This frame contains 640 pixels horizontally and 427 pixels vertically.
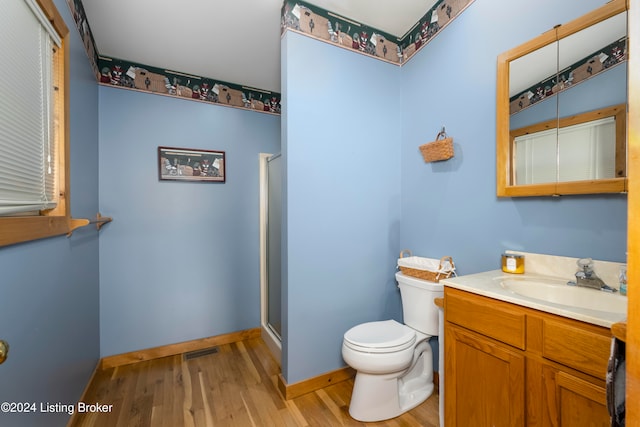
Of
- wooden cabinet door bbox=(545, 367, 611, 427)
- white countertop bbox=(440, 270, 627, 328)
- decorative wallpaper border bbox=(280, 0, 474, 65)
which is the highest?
decorative wallpaper border bbox=(280, 0, 474, 65)

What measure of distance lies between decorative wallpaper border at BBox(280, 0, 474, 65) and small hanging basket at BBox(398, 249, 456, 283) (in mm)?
1603

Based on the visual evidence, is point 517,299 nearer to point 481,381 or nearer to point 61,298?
point 481,381

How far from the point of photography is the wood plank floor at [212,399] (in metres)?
1.57

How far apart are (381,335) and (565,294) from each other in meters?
0.94

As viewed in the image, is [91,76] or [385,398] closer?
[385,398]

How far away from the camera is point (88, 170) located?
6.02 feet

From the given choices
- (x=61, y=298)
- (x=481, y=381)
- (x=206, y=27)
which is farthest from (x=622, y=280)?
(x=206, y=27)

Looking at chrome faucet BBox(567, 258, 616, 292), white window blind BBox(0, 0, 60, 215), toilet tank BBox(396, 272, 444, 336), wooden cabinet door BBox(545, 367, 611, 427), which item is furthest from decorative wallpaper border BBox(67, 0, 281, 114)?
wooden cabinet door BBox(545, 367, 611, 427)

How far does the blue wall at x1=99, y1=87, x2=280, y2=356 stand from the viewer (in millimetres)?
2184

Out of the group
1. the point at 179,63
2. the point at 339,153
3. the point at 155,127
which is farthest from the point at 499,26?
the point at 155,127

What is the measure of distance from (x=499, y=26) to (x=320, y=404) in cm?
253

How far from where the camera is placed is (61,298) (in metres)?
1.31

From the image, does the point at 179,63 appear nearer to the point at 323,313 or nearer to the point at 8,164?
the point at 8,164

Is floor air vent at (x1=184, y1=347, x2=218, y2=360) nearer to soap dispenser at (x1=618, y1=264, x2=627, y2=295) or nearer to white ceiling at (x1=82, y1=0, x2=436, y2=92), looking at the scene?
white ceiling at (x1=82, y1=0, x2=436, y2=92)
